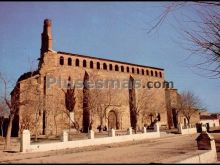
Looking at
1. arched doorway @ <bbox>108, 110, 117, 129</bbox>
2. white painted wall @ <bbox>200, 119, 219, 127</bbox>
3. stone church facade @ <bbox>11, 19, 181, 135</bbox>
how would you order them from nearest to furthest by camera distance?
1. stone church facade @ <bbox>11, 19, 181, 135</bbox>
2. arched doorway @ <bbox>108, 110, 117, 129</bbox>
3. white painted wall @ <bbox>200, 119, 219, 127</bbox>

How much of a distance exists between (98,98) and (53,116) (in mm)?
6419

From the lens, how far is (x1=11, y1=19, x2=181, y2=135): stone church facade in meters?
29.8

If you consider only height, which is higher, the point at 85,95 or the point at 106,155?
the point at 85,95

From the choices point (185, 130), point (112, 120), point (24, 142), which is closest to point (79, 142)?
point (24, 142)

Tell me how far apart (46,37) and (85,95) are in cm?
1066

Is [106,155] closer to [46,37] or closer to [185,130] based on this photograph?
[185,130]

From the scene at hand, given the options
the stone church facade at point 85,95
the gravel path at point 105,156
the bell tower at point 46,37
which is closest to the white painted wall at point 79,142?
the gravel path at point 105,156

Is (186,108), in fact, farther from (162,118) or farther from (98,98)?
(98,98)

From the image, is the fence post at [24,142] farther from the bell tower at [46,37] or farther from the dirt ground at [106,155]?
the bell tower at [46,37]

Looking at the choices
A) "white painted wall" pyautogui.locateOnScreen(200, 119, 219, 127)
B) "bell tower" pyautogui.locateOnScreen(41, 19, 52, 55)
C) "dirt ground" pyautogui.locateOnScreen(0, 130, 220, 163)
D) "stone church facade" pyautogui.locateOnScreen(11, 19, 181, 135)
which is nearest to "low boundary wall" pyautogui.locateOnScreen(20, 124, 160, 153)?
"dirt ground" pyautogui.locateOnScreen(0, 130, 220, 163)

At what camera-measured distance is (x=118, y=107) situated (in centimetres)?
4084

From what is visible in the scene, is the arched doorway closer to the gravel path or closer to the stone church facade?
the stone church facade

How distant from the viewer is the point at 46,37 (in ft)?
124

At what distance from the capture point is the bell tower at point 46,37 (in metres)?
37.2
